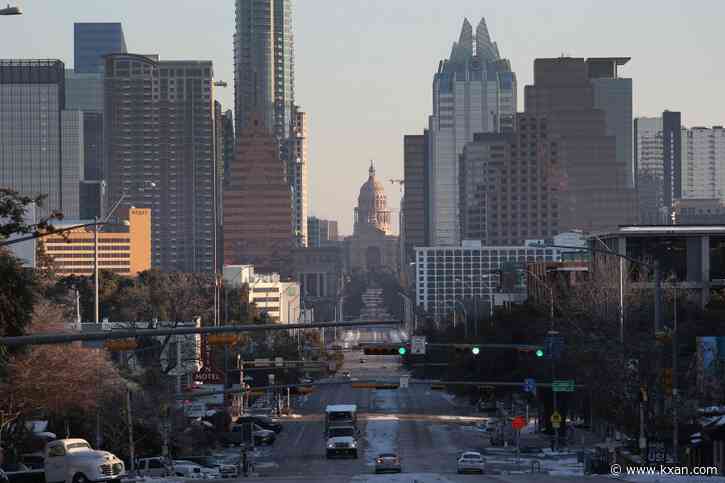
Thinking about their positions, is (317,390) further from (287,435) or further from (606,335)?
(606,335)

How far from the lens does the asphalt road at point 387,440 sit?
69.5 metres

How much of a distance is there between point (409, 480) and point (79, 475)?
1278 centimetres

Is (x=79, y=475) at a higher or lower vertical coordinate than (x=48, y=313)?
lower

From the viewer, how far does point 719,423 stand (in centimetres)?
6600

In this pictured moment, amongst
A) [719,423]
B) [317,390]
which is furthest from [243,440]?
[317,390]

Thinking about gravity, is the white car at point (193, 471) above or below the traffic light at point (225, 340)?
below

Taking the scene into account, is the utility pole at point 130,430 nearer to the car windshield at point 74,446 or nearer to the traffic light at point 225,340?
the traffic light at point 225,340

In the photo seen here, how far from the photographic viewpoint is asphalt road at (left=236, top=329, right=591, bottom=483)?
6946cm

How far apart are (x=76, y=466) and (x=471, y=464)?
849 inches

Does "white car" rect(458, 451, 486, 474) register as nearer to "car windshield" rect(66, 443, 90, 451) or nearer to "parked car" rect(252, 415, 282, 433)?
"car windshield" rect(66, 443, 90, 451)

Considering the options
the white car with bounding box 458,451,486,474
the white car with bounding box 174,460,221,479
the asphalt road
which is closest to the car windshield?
the asphalt road

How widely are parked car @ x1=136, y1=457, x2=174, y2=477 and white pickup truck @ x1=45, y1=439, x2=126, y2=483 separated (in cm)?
1708

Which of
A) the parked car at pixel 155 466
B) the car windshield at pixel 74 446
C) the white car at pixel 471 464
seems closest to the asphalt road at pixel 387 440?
the white car at pixel 471 464

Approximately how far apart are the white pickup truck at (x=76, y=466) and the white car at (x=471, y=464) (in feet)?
64.0
